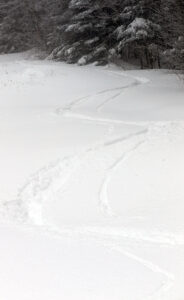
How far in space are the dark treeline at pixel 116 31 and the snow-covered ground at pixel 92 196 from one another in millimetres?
4062

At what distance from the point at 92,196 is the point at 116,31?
1693 centimetres

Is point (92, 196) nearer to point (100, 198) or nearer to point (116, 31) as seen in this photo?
point (100, 198)

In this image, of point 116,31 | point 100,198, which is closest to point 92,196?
point 100,198

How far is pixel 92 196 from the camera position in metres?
7.35

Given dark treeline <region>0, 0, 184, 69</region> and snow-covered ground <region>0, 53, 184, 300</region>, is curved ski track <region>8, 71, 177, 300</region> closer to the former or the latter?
snow-covered ground <region>0, 53, 184, 300</region>

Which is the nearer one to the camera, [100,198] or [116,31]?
[100,198]

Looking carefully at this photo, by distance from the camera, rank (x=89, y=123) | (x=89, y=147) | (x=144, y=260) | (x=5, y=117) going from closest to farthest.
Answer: (x=144, y=260), (x=89, y=147), (x=89, y=123), (x=5, y=117)

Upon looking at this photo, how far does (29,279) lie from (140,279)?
988mm

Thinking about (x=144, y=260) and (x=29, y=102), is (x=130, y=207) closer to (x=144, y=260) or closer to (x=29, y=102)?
(x=144, y=260)

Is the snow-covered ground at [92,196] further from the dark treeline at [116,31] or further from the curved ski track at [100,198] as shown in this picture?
the dark treeline at [116,31]

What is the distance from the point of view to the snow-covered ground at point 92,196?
15.1ft

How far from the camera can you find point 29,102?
584 inches

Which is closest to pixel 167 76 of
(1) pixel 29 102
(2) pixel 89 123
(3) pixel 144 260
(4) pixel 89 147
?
(1) pixel 29 102

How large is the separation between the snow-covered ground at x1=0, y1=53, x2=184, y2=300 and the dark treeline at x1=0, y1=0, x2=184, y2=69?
406cm
